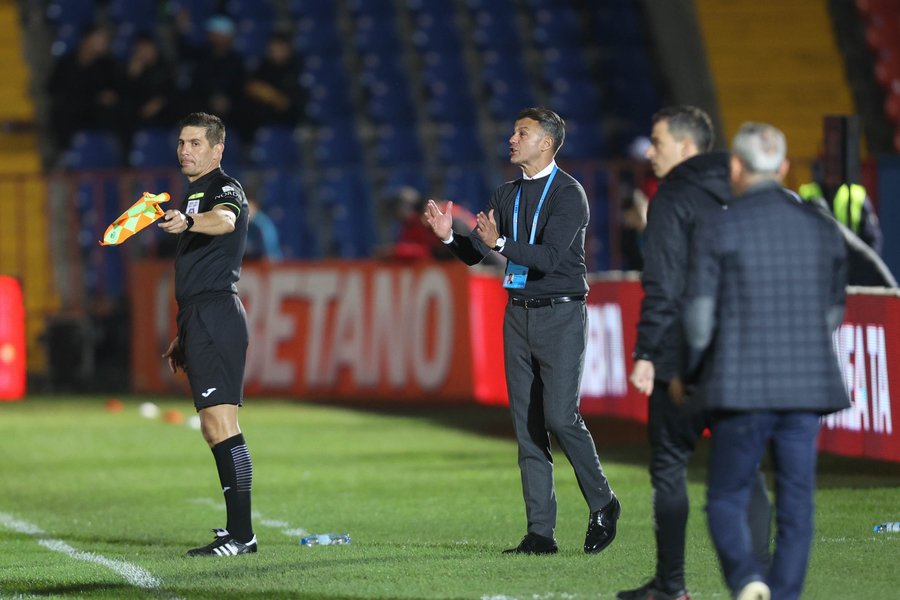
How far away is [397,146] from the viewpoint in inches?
832

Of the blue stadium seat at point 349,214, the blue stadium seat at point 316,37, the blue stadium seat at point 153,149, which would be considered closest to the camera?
the blue stadium seat at point 349,214

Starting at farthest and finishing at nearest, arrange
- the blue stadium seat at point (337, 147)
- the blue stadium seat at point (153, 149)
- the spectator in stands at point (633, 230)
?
the blue stadium seat at point (337, 147) → the blue stadium seat at point (153, 149) → the spectator in stands at point (633, 230)

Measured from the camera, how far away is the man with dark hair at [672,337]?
5.54 meters

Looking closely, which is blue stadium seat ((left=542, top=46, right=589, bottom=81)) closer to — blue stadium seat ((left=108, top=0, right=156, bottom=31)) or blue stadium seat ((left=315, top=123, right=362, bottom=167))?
blue stadium seat ((left=315, top=123, right=362, bottom=167))

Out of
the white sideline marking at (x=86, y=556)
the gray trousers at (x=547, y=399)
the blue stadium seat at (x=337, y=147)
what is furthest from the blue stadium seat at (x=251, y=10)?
the gray trousers at (x=547, y=399)

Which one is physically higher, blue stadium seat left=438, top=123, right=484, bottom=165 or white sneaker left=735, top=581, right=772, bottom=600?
blue stadium seat left=438, top=123, right=484, bottom=165

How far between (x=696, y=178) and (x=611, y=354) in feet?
23.6

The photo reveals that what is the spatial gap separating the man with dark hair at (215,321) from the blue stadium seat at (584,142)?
13820mm

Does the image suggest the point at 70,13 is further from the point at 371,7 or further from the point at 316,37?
the point at 371,7

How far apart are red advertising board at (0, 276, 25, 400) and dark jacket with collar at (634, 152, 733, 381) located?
1236cm

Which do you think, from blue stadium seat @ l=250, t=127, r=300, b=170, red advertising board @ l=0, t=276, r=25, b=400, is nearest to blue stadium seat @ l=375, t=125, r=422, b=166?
blue stadium seat @ l=250, t=127, r=300, b=170

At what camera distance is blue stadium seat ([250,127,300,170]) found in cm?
2028

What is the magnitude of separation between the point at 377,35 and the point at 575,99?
11.4 feet

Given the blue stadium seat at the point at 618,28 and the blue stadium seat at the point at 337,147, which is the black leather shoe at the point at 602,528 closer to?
the blue stadium seat at the point at 337,147
